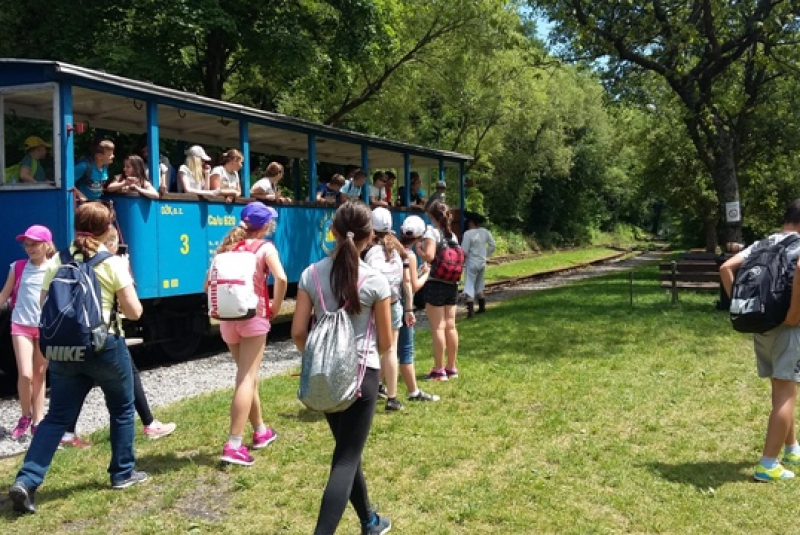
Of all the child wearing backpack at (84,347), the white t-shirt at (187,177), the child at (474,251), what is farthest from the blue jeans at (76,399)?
the child at (474,251)

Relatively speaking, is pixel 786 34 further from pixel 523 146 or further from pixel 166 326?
pixel 523 146

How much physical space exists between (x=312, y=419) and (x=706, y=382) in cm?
391

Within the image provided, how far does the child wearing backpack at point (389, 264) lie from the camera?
18.5ft

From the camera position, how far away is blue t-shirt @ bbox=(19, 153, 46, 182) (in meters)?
8.39

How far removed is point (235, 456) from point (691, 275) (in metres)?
11.1

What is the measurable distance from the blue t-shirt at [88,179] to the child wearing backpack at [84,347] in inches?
149

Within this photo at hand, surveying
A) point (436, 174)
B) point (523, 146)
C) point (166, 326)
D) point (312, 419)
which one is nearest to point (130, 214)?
point (166, 326)

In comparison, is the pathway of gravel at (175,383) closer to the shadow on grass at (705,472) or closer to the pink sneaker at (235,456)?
the pink sneaker at (235,456)

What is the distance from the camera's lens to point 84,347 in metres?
4.66

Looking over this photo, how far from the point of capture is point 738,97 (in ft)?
61.6

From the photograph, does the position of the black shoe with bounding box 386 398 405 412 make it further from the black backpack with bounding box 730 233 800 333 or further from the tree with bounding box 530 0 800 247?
the tree with bounding box 530 0 800 247

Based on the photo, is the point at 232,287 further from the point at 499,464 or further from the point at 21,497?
the point at 499,464

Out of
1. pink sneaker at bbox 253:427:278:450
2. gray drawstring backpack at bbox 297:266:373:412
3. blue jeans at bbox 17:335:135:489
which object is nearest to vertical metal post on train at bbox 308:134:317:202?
pink sneaker at bbox 253:427:278:450

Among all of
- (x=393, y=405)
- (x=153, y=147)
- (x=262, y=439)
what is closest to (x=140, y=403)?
(x=262, y=439)
